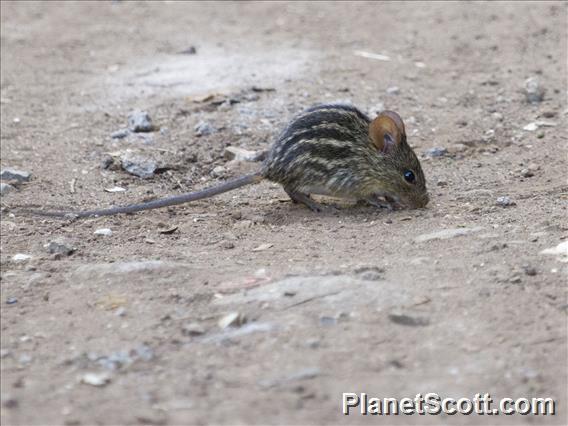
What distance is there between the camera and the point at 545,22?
39.4ft

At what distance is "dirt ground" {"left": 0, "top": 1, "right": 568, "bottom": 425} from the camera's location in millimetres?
4320

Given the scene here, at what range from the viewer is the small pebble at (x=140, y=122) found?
364 inches

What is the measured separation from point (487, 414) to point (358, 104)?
6.07 m

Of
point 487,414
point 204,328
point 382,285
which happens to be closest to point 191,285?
point 204,328

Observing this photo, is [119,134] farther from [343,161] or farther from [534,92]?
[534,92]

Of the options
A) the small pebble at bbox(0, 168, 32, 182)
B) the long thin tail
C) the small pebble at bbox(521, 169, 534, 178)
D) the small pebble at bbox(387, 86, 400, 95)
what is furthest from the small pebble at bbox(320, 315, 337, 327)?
the small pebble at bbox(387, 86, 400, 95)

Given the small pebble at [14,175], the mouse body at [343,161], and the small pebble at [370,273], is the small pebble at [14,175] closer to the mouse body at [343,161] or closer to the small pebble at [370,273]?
the mouse body at [343,161]

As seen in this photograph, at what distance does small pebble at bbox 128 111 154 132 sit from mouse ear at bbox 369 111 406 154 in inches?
103

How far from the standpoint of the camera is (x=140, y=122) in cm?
927

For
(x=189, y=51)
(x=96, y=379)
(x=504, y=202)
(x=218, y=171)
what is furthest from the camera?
(x=189, y=51)

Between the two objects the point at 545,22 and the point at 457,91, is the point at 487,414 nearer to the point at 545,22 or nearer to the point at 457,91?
the point at 457,91

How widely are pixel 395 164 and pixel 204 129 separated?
2.25m

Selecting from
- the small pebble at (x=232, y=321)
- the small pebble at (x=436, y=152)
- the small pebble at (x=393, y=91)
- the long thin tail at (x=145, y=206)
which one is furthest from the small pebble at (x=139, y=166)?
the small pebble at (x=232, y=321)

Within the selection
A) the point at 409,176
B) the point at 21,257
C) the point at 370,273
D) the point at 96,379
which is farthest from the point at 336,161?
the point at 96,379
